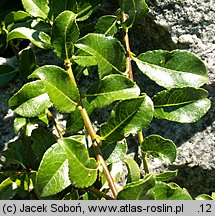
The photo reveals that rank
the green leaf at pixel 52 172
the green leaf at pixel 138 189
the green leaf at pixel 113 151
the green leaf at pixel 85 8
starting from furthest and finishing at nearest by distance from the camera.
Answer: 1. the green leaf at pixel 85 8
2. the green leaf at pixel 113 151
3. the green leaf at pixel 52 172
4. the green leaf at pixel 138 189

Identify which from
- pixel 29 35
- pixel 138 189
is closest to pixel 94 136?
pixel 138 189

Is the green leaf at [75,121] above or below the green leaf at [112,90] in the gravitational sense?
below

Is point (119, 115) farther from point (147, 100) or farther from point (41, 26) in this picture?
point (41, 26)

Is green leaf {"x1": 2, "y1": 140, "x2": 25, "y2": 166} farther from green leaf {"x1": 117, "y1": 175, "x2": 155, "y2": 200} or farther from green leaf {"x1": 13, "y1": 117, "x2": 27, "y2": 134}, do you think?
green leaf {"x1": 117, "y1": 175, "x2": 155, "y2": 200}

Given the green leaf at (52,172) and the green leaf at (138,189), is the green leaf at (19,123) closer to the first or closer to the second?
the green leaf at (52,172)

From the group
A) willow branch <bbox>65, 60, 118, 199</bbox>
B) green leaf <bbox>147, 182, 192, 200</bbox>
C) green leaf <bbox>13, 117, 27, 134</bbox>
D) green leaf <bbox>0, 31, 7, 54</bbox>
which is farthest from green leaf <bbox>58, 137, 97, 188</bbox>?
green leaf <bbox>0, 31, 7, 54</bbox>

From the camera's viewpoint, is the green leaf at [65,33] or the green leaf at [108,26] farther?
the green leaf at [108,26]

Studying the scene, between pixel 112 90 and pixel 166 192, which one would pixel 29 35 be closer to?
pixel 112 90

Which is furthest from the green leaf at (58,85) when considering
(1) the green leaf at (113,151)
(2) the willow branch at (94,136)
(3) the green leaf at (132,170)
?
(3) the green leaf at (132,170)
